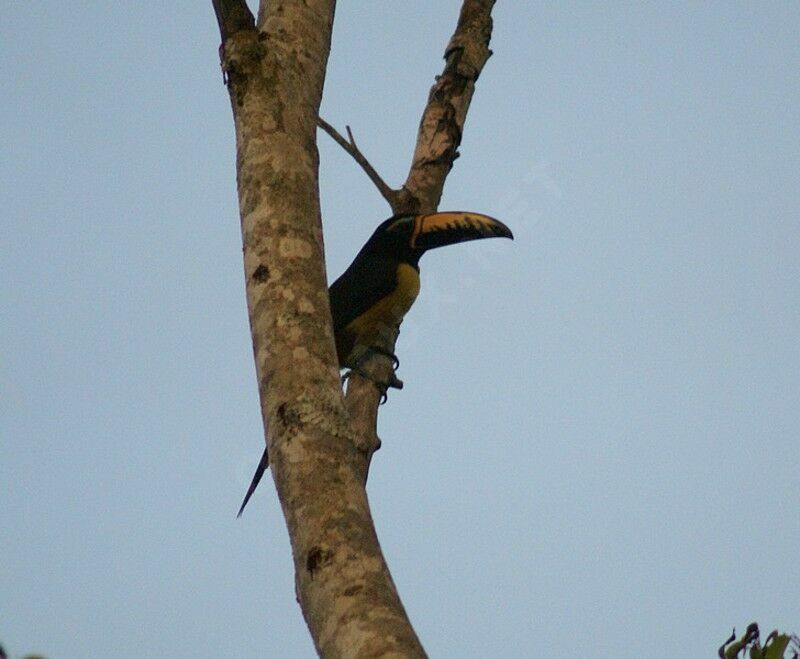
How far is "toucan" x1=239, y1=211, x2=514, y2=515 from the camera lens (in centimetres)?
539

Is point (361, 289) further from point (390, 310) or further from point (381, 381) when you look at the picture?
point (381, 381)

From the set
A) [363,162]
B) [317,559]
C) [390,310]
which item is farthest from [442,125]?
[317,559]

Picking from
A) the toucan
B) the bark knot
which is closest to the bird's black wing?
the toucan

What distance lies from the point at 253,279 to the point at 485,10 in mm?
3107

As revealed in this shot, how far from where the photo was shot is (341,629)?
179 cm

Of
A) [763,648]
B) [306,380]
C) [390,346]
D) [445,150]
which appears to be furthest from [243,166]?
[390,346]

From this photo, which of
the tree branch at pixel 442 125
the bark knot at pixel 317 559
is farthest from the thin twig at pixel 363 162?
the bark knot at pixel 317 559

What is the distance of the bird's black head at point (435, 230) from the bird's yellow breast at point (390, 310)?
14cm

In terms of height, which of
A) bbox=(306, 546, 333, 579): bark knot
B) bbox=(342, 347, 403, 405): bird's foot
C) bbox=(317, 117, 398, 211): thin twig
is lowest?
bbox=(306, 546, 333, 579): bark knot

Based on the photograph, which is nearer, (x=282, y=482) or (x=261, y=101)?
(x=282, y=482)

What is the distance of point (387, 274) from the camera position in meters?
5.93

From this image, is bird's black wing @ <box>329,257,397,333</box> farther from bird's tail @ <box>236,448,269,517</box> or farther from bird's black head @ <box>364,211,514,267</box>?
bird's tail @ <box>236,448,269,517</box>

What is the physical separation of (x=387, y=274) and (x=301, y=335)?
11.9ft

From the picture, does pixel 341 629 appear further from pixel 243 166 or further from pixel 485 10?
pixel 485 10
